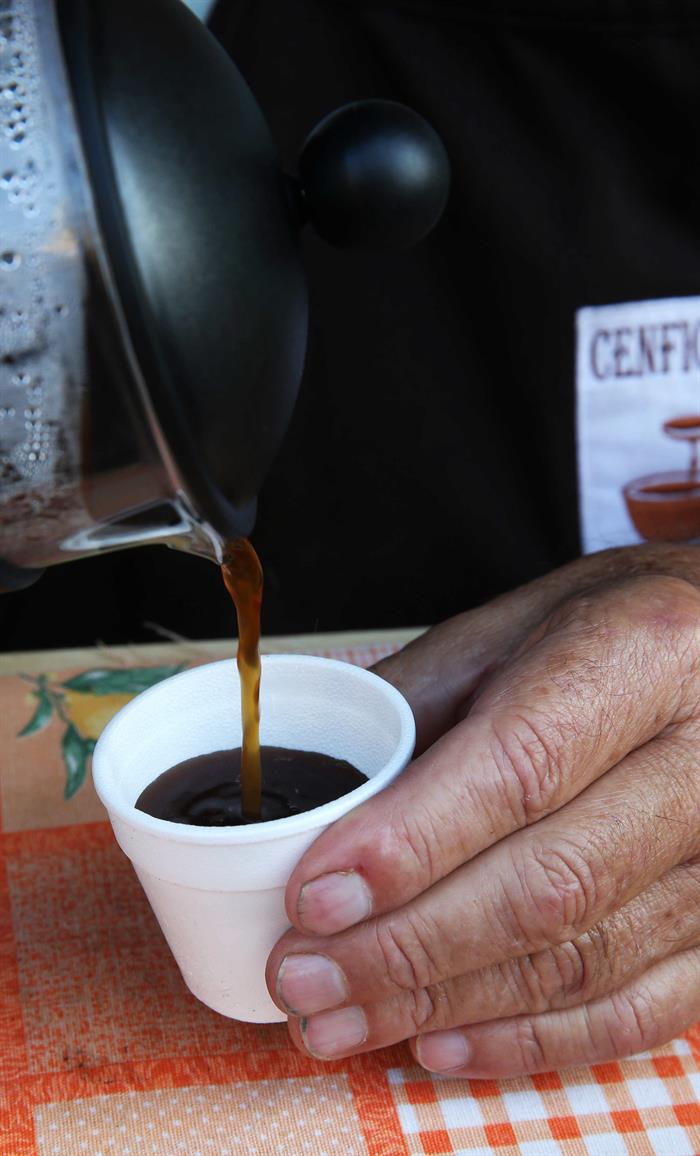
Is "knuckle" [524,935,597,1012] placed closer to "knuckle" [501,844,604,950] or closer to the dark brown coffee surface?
"knuckle" [501,844,604,950]

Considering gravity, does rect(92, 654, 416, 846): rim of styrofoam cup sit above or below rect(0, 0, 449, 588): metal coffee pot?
below

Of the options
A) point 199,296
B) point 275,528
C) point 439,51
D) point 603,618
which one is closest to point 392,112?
point 199,296

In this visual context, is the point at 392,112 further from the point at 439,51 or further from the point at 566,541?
the point at 566,541

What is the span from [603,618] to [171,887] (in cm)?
27

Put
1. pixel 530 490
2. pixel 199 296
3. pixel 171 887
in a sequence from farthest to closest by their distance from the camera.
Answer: pixel 530 490 < pixel 171 887 < pixel 199 296

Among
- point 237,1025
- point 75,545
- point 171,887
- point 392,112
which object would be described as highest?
point 392,112

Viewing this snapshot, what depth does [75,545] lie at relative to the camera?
1.55 feet

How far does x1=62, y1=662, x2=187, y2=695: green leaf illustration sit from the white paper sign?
1.43 feet

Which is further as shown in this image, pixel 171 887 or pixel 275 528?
pixel 275 528

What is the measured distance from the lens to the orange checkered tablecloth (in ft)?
1.88

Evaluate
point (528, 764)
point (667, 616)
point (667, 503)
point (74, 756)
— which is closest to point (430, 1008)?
point (528, 764)

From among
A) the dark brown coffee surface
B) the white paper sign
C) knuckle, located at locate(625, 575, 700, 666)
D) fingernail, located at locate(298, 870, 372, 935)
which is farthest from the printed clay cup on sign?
fingernail, located at locate(298, 870, 372, 935)

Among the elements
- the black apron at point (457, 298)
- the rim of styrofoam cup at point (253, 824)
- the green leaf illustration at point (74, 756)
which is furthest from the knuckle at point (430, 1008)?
the black apron at point (457, 298)

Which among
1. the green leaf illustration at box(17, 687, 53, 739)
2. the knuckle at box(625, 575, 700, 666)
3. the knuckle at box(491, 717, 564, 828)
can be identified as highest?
the knuckle at box(625, 575, 700, 666)
